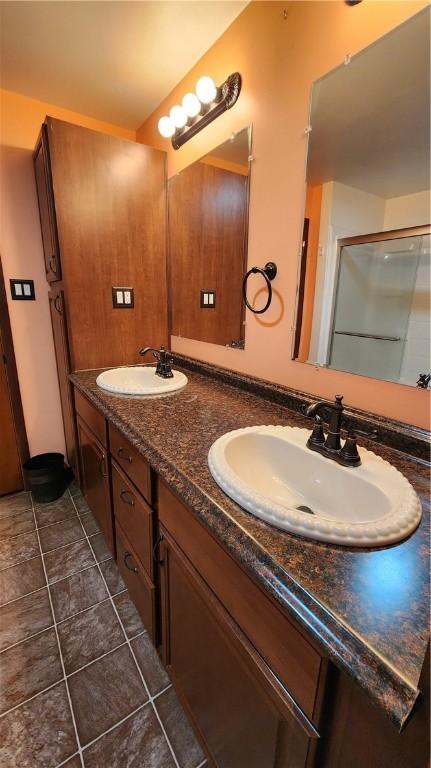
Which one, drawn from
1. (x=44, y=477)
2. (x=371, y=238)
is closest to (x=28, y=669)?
(x=44, y=477)

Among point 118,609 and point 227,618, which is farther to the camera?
point 118,609

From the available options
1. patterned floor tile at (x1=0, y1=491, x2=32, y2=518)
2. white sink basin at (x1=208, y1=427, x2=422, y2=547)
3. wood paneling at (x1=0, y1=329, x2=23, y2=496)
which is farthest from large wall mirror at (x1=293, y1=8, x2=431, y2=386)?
patterned floor tile at (x1=0, y1=491, x2=32, y2=518)

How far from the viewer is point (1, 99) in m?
1.65

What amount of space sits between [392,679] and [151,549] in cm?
75

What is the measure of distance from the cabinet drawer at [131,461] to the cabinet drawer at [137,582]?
1.00 feet

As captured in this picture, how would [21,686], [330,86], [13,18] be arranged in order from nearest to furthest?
[330,86] → [21,686] → [13,18]

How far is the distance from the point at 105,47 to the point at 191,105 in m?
0.41

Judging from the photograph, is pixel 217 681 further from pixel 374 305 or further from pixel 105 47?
pixel 105 47

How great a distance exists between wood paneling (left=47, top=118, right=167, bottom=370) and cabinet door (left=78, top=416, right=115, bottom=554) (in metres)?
0.42

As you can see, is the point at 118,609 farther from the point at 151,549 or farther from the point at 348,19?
the point at 348,19

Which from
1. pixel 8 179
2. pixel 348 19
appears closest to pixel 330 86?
pixel 348 19

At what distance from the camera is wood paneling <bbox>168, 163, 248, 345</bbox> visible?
1.34 m

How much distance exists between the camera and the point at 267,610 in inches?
20.4

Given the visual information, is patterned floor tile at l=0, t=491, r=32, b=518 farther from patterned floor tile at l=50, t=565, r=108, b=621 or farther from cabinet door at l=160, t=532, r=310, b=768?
cabinet door at l=160, t=532, r=310, b=768
